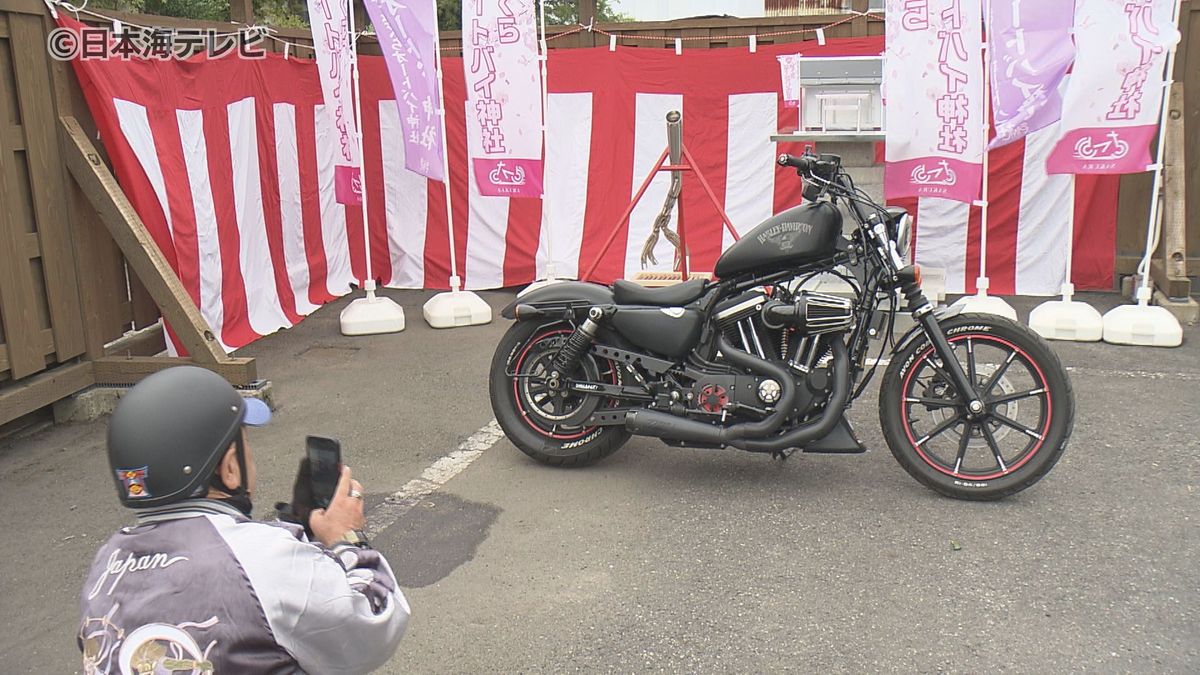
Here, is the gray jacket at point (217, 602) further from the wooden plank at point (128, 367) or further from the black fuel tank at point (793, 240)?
the wooden plank at point (128, 367)

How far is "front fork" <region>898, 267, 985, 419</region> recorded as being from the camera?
3.95m

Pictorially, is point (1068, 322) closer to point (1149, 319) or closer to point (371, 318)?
point (1149, 319)

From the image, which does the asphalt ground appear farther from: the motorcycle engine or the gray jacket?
the gray jacket

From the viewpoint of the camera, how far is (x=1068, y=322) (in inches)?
258

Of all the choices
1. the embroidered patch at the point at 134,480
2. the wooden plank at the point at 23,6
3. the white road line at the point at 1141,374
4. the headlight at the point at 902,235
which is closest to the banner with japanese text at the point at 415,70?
the wooden plank at the point at 23,6

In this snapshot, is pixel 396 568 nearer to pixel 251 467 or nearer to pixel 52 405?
pixel 251 467

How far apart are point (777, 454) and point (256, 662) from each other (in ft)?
9.72

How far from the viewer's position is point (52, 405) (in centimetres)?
542

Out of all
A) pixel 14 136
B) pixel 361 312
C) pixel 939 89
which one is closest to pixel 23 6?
pixel 14 136

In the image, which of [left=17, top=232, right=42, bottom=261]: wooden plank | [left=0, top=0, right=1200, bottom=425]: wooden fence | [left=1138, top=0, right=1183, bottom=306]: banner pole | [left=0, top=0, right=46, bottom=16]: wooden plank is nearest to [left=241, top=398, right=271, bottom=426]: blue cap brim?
[left=0, top=0, right=1200, bottom=425]: wooden fence

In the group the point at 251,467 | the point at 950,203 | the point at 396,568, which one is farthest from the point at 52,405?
the point at 950,203

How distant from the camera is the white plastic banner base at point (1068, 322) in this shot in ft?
21.3

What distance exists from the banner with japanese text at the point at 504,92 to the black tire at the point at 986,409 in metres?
3.77

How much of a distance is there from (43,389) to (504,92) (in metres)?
3.54
